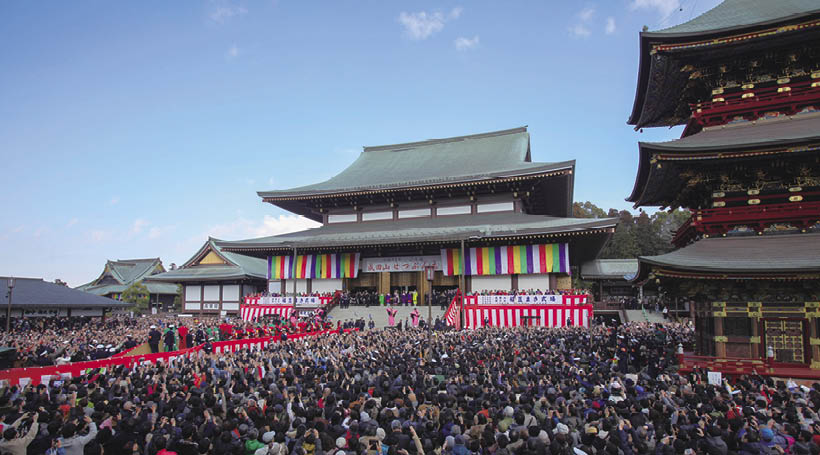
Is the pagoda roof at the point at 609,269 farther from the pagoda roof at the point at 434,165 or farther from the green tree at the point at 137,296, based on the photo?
the green tree at the point at 137,296

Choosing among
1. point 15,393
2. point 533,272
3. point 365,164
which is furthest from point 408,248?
point 15,393

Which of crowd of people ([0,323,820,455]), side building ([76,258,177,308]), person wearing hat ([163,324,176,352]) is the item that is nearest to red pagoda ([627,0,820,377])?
crowd of people ([0,323,820,455])

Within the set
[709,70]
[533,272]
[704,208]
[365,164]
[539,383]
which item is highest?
[365,164]

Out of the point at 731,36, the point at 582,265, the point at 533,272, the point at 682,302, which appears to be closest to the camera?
the point at 731,36

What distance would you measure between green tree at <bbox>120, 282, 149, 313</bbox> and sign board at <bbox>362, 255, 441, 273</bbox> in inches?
1068

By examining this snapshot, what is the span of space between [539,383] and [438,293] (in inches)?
794

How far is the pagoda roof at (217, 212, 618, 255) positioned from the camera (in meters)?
26.7

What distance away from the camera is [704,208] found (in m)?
15.9

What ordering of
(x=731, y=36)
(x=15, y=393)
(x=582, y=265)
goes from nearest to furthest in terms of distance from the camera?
(x=15, y=393), (x=731, y=36), (x=582, y=265)

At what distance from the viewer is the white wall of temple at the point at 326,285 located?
32809 millimetres

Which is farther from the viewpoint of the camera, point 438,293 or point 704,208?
point 438,293

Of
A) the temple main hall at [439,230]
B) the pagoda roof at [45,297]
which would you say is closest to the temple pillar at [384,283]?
the temple main hall at [439,230]

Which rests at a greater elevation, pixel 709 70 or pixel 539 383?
pixel 709 70

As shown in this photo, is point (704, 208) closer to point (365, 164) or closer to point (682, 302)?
point (682, 302)
